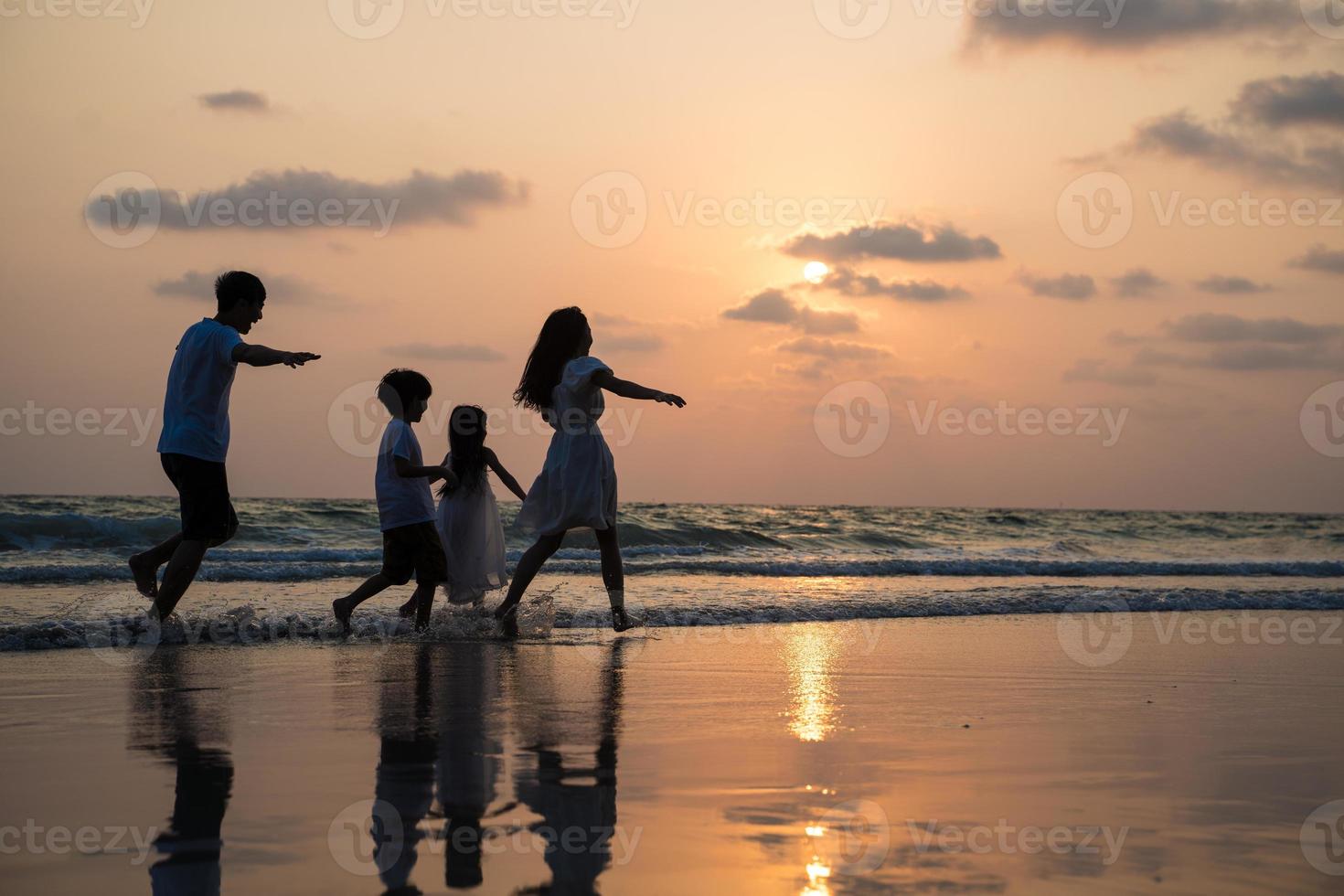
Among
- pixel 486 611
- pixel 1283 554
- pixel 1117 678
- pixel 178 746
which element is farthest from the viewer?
pixel 1283 554

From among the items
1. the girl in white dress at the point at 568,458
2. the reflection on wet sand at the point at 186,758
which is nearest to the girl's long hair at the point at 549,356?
the girl in white dress at the point at 568,458

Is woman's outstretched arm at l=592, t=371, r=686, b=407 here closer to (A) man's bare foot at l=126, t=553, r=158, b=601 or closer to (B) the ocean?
(B) the ocean

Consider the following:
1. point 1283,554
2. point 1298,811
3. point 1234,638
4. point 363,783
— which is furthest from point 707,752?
point 1283,554

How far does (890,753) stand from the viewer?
3875 millimetres

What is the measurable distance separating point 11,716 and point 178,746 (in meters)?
0.99

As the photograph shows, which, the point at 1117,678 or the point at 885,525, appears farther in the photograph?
the point at 885,525

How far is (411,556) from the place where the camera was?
737 cm

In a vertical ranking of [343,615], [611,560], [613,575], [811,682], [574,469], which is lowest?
[811,682]

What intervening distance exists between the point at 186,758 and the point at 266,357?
252 cm

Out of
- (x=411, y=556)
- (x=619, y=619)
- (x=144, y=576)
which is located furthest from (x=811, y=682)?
(x=144, y=576)

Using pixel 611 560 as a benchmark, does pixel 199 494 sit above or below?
above

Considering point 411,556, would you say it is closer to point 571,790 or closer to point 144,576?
point 144,576

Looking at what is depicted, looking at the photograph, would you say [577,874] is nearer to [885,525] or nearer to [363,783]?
[363,783]

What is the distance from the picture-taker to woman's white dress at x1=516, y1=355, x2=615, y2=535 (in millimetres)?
7293
